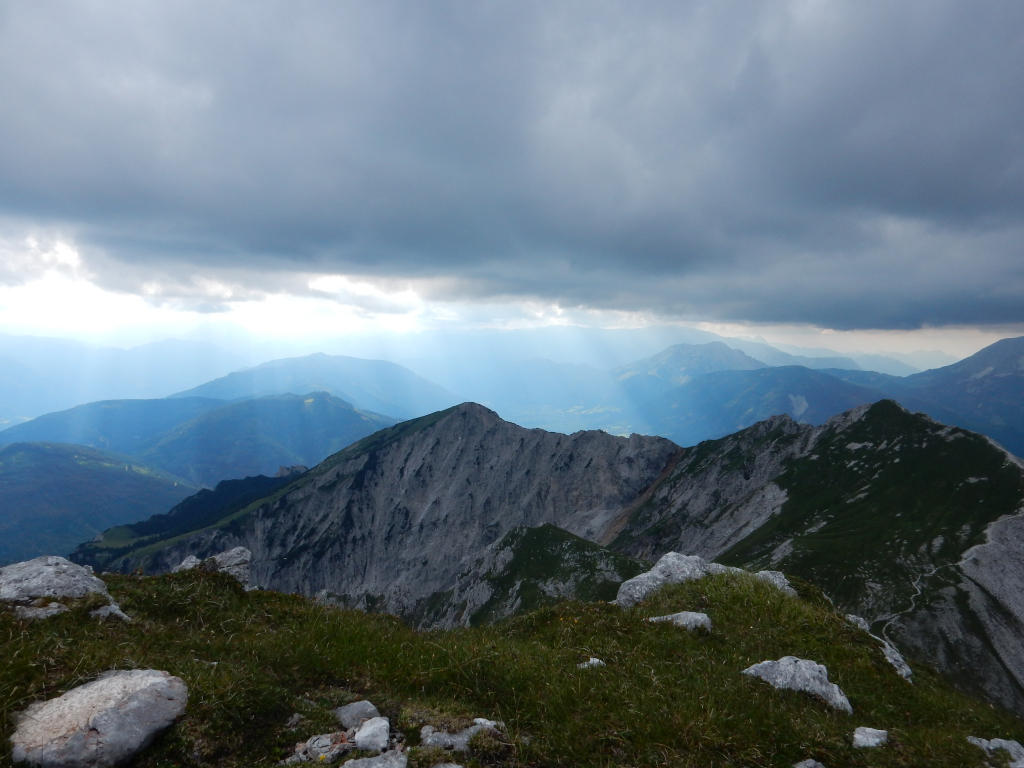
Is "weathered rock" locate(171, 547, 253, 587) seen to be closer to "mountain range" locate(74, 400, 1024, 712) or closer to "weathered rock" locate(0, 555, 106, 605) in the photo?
"weathered rock" locate(0, 555, 106, 605)

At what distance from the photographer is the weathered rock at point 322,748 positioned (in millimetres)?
6582

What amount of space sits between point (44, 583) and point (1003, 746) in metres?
19.5

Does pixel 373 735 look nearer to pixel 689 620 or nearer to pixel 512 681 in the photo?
pixel 512 681

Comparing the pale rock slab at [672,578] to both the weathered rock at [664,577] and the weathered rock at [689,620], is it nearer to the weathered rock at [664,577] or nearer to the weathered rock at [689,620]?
the weathered rock at [664,577]

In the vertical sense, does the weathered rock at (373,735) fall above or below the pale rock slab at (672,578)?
above

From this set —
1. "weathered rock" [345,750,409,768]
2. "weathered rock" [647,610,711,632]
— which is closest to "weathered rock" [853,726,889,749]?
"weathered rock" [647,610,711,632]

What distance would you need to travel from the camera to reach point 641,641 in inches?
462

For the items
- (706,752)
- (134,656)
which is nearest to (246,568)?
(134,656)

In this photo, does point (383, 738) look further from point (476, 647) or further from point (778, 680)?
point (778, 680)

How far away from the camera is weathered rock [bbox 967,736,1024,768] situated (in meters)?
8.58

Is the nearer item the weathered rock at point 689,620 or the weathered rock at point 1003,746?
the weathered rock at point 1003,746

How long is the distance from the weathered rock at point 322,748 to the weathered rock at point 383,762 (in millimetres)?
349

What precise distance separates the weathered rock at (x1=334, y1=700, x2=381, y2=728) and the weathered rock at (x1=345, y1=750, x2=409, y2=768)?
0.99m

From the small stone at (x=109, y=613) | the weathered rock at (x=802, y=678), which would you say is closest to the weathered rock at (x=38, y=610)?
the small stone at (x=109, y=613)
